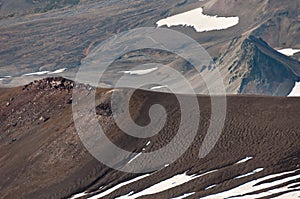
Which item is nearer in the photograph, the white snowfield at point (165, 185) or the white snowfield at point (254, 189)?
the white snowfield at point (254, 189)

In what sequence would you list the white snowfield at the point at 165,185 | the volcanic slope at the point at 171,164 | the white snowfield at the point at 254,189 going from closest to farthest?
the white snowfield at the point at 254,189
the volcanic slope at the point at 171,164
the white snowfield at the point at 165,185

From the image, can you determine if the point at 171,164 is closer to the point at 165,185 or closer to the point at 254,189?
the point at 165,185

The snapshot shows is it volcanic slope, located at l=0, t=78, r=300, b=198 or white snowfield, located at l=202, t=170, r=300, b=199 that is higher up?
volcanic slope, located at l=0, t=78, r=300, b=198

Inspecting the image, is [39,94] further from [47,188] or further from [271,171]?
[271,171]

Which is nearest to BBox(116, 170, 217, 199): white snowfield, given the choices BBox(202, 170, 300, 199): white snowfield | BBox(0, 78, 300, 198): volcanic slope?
BBox(0, 78, 300, 198): volcanic slope

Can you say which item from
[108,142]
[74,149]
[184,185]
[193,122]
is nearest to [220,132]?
[193,122]

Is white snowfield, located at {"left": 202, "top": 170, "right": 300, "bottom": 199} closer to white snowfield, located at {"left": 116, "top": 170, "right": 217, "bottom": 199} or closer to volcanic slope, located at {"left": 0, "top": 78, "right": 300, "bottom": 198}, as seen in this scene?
volcanic slope, located at {"left": 0, "top": 78, "right": 300, "bottom": 198}

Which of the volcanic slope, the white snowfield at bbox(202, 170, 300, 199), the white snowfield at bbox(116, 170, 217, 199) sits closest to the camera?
the white snowfield at bbox(202, 170, 300, 199)

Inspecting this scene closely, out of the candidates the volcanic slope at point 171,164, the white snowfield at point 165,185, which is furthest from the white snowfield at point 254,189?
the white snowfield at point 165,185

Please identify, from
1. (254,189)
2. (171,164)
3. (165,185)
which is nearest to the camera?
(254,189)

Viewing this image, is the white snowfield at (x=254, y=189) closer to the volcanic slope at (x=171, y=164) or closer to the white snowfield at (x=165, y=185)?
the volcanic slope at (x=171, y=164)

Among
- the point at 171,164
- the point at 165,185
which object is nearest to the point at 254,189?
the point at 165,185
